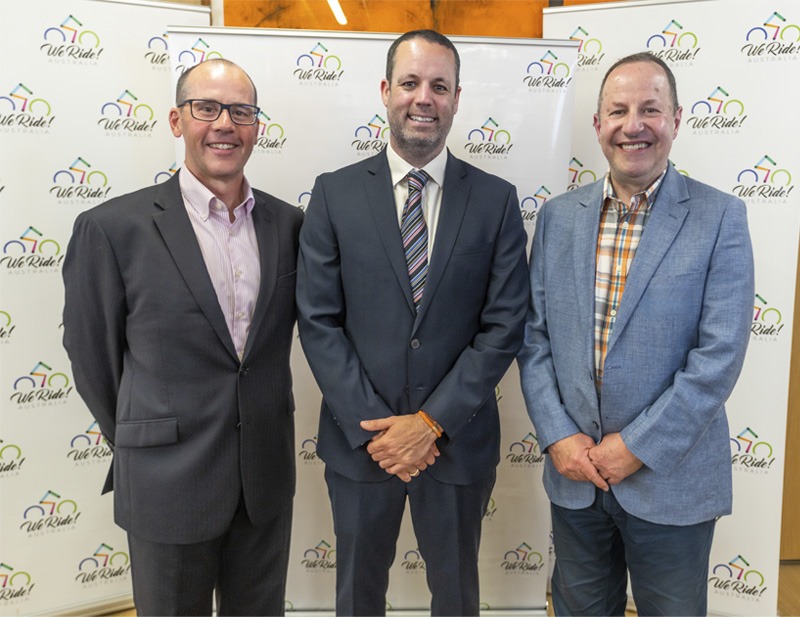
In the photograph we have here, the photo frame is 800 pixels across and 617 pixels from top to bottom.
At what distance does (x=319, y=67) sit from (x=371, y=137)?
357mm

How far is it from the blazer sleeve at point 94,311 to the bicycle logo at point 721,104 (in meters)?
2.41

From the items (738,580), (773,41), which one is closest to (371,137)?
(773,41)

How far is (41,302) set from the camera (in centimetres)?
264

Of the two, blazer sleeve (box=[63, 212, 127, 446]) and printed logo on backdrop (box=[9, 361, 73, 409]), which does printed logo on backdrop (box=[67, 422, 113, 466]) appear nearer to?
printed logo on backdrop (box=[9, 361, 73, 409])

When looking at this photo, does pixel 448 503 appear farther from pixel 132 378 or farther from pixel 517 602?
pixel 517 602

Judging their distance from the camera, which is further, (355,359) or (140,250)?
(355,359)

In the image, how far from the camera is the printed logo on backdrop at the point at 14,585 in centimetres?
269

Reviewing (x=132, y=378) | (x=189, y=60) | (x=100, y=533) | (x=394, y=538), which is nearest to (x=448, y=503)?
(x=394, y=538)

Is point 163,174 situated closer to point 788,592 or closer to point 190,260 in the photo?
Answer: point 190,260

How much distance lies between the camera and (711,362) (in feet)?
5.61

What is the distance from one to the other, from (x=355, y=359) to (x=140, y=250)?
701 mm

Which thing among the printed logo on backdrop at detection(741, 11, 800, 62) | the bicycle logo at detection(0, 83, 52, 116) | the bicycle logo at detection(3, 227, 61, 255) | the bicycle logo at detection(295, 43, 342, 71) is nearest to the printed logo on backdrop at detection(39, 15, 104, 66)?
the bicycle logo at detection(0, 83, 52, 116)

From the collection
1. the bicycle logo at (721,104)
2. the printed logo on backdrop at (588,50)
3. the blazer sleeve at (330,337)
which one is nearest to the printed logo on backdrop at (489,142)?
Result: the printed logo on backdrop at (588,50)

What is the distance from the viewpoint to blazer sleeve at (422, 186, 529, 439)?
6.20ft
